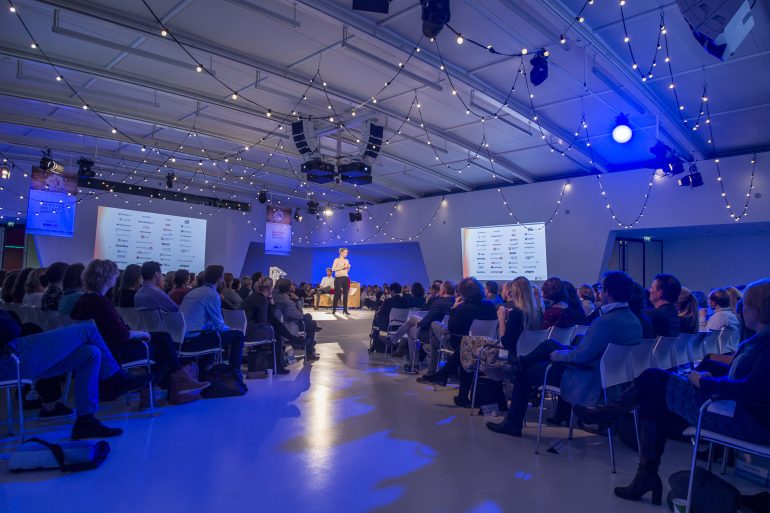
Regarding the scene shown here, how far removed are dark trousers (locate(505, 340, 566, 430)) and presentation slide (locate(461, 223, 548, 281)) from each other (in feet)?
29.2

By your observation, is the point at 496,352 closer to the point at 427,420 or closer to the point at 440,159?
the point at 427,420

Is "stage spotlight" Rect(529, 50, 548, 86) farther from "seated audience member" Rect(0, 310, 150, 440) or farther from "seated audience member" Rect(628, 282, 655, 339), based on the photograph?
"seated audience member" Rect(0, 310, 150, 440)

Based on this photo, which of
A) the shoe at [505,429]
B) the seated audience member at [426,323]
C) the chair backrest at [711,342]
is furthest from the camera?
the seated audience member at [426,323]

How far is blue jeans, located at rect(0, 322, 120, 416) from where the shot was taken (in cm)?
289

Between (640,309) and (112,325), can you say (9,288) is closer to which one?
(112,325)

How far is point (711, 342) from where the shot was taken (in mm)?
→ 4418

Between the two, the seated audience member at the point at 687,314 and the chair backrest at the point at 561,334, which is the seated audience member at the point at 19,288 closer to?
the chair backrest at the point at 561,334

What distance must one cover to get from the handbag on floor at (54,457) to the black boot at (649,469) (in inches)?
119

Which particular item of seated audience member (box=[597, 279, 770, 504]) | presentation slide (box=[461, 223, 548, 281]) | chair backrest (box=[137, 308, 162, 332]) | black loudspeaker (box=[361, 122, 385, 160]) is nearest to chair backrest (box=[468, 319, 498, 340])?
seated audience member (box=[597, 279, 770, 504])

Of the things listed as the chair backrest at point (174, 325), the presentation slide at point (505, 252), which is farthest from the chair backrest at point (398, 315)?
the presentation slide at point (505, 252)

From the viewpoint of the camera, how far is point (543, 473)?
2.89m

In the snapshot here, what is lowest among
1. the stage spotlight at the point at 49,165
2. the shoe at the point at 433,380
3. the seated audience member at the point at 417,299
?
the shoe at the point at 433,380

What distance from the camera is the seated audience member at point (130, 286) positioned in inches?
174

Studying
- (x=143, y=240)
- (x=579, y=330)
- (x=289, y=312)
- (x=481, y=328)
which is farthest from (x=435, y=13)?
(x=143, y=240)
